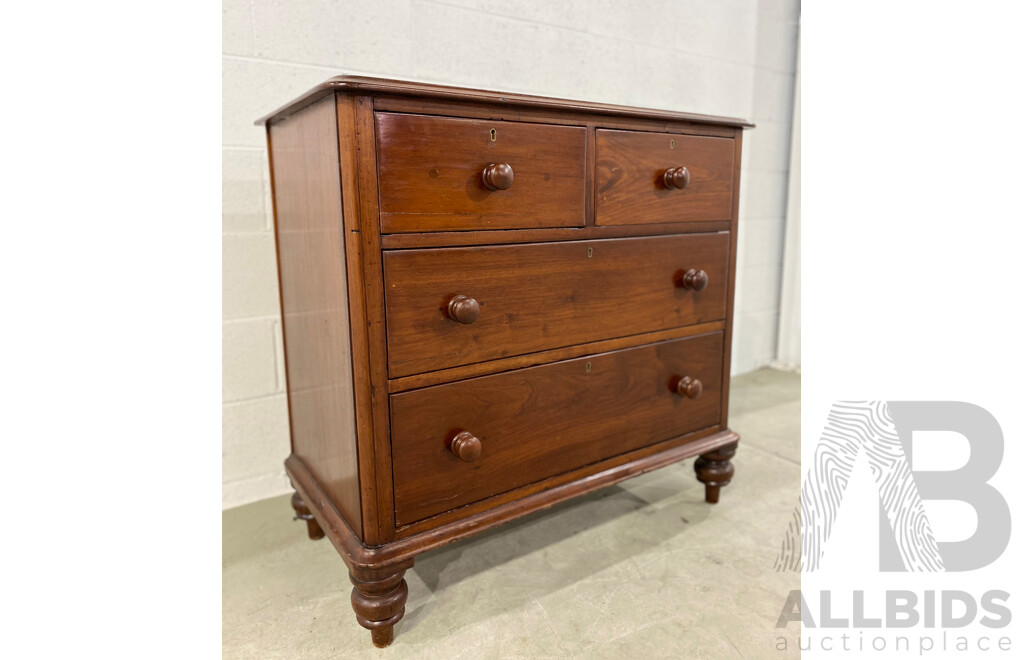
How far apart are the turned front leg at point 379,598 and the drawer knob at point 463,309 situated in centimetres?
46

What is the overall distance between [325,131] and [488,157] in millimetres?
282

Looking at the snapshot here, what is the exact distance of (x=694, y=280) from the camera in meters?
1.47

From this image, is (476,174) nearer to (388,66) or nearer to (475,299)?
(475,299)

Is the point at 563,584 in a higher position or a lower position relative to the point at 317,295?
lower

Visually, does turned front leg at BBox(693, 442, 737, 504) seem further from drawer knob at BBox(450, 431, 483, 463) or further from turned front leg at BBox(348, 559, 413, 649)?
turned front leg at BBox(348, 559, 413, 649)

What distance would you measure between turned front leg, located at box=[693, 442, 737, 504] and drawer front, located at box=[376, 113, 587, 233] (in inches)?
30.8

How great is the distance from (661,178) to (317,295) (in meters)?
0.78

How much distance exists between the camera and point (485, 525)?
124 cm

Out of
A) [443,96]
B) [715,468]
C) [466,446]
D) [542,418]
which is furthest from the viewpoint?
[715,468]

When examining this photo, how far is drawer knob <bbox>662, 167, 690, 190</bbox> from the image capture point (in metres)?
1.38

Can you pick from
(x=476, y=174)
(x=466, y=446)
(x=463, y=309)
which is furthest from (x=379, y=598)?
(x=476, y=174)

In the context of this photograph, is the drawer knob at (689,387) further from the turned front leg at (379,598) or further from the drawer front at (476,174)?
the turned front leg at (379,598)

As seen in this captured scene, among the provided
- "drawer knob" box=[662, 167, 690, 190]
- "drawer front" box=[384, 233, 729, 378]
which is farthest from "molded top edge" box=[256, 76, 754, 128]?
"drawer front" box=[384, 233, 729, 378]
